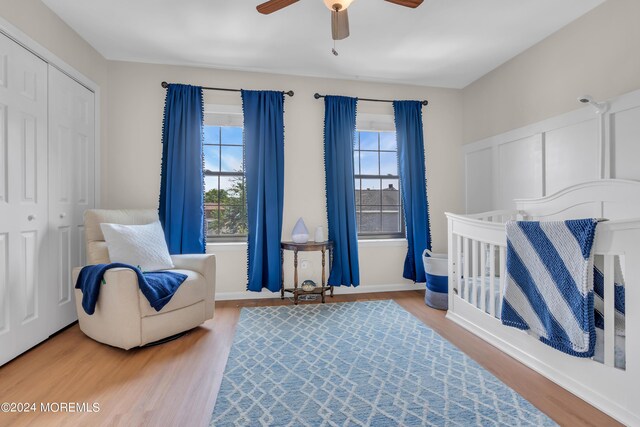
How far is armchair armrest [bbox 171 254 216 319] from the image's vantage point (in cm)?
264

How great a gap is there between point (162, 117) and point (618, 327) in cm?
390

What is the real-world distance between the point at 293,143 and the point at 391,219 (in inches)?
60.6

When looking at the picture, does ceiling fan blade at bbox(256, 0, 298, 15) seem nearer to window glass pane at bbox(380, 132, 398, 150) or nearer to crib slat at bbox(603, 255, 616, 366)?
crib slat at bbox(603, 255, 616, 366)

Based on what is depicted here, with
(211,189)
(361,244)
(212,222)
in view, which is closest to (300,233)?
(361,244)

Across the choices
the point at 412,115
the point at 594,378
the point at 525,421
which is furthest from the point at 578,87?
the point at 525,421

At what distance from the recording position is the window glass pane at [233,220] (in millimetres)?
3590

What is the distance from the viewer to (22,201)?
2.14 metres

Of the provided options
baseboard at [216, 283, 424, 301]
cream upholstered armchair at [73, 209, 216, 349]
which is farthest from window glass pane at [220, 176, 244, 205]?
baseboard at [216, 283, 424, 301]

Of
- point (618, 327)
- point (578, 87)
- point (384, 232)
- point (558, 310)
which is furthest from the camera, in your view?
point (384, 232)

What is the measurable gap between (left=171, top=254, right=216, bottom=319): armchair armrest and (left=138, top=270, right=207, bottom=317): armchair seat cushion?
0.15ft

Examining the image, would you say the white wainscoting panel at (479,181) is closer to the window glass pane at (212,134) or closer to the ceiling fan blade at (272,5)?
the ceiling fan blade at (272,5)

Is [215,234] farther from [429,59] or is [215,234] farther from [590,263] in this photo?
[590,263]

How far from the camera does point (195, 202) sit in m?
3.21

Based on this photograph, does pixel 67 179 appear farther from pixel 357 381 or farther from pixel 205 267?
pixel 357 381
